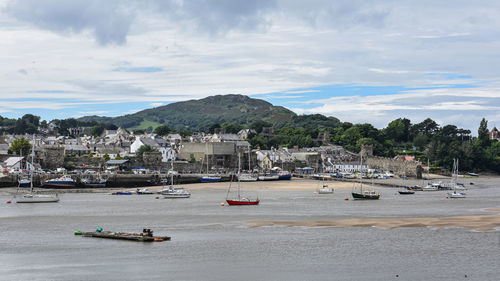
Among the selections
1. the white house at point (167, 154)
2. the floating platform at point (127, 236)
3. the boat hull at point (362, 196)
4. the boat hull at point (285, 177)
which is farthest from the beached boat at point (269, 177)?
the floating platform at point (127, 236)

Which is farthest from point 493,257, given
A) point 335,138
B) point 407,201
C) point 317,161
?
point 335,138

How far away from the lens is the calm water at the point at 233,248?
2838cm

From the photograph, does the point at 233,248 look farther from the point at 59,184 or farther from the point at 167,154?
the point at 167,154

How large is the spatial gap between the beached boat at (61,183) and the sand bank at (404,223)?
4005cm

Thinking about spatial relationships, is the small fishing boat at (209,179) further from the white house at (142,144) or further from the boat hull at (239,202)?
the boat hull at (239,202)

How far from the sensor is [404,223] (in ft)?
145

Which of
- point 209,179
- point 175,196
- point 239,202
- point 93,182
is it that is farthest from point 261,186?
point 239,202

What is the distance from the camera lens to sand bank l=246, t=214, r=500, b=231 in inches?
1698

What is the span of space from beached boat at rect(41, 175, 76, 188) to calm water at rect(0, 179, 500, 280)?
79.5ft

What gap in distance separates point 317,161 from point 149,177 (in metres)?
46.3

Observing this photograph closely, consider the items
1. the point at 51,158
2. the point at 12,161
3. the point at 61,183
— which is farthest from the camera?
the point at 51,158

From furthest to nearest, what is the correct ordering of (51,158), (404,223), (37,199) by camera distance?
(51,158) → (37,199) → (404,223)

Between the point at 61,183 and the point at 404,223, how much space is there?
48.1 m

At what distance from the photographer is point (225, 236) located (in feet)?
126
